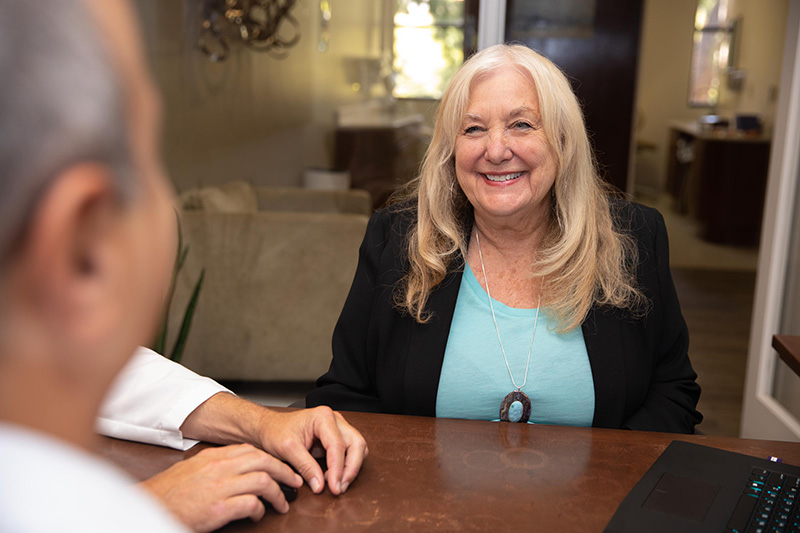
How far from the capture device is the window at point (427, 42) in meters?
3.33

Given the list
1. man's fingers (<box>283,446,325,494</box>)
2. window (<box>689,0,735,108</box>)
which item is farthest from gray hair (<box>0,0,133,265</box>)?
window (<box>689,0,735,108</box>)

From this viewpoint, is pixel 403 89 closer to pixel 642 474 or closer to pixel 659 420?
pixel 659 420

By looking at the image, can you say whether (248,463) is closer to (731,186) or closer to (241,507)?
(241,507)

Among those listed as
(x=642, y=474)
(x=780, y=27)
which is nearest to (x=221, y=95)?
(x=642, y=474)

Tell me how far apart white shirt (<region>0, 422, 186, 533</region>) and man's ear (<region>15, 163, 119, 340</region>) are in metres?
0.05

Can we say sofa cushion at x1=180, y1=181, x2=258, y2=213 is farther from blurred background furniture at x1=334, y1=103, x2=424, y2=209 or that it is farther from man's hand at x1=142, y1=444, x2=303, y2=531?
man's hand at x1=142, y1=444, x2=303, y2=531

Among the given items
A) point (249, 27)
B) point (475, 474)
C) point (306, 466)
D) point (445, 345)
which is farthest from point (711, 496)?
point (249, 27)

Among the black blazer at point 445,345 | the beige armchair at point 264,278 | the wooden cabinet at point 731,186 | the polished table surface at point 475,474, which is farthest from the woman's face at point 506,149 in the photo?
the wooden cabinet at point 731,186

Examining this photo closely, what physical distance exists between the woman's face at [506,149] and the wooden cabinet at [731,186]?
21.5 ft

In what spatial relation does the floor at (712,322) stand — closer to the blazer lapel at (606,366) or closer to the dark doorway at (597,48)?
the dark doorway at (597,48)

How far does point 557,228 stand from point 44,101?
1600 millimetres

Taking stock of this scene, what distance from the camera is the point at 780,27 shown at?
26.8ft

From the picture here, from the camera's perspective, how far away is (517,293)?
5.66 ft

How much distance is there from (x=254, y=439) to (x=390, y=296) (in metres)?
0.64
